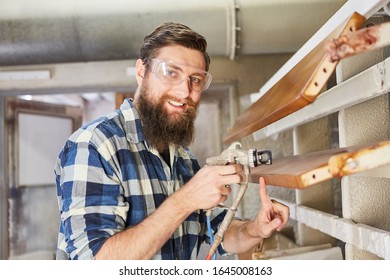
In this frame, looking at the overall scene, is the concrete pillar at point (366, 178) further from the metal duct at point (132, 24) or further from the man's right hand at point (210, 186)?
the metal duct at point (132, 24)

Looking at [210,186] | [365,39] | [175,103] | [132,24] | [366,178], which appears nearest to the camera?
[365,39]

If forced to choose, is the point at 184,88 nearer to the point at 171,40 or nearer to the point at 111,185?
the point at 171,40

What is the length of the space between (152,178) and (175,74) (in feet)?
0.86

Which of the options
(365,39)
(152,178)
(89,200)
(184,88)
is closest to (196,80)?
(184,88)

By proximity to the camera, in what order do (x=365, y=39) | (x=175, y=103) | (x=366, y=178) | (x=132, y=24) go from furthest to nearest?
(x=132, y=24)
(x=175, y=103)
(x=366, y=178)
(x=365, y=39)

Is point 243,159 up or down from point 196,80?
down

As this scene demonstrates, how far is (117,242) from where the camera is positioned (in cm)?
85

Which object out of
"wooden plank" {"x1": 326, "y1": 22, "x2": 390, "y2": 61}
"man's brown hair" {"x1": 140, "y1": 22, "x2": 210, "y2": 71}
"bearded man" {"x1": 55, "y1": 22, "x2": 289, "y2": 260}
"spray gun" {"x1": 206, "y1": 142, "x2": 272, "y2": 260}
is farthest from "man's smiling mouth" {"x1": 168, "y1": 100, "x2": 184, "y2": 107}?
"wooden plank" {"x1": 326, "y1": 22, "x2": 390, "y2": 61}

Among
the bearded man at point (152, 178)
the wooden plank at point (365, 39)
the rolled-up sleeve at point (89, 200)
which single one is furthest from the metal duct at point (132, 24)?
the wooden plank at point (365, 39)

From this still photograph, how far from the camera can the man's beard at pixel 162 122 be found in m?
1.04

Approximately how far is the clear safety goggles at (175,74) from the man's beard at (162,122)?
0.15 feet

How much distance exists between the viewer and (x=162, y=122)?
1048 millimetres

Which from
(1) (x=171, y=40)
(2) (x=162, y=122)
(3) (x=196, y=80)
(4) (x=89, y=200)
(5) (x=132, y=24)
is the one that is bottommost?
(4) (x=89, y=200)
